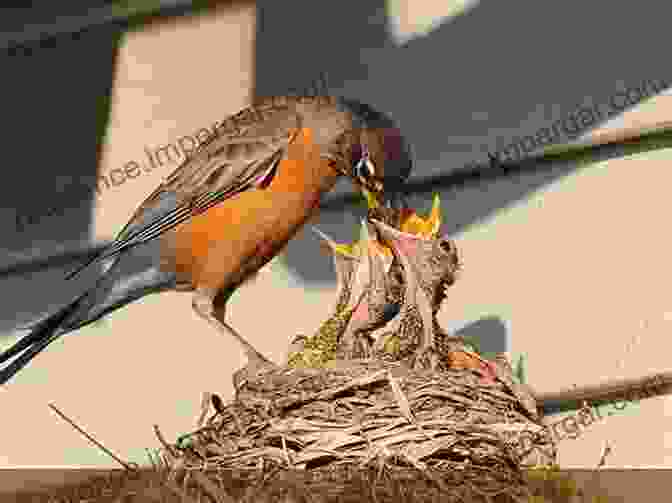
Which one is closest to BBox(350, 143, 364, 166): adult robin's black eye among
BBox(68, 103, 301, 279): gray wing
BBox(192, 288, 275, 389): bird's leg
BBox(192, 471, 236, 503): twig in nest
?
BBox(68, 103, 301, 279): gray wing

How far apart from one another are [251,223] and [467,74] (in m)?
0.92

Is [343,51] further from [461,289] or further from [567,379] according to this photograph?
[567,379]

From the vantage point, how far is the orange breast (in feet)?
10.2

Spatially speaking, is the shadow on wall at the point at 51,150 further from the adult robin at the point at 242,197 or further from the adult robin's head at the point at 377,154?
the adult robin's head at the point at 377,154

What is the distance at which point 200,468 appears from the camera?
2348mm

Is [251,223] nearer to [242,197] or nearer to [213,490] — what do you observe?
[242,197]

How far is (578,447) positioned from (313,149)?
1037 millimetres

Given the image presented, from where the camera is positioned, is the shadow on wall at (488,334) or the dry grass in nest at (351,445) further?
the shadow on wall at (488,334)

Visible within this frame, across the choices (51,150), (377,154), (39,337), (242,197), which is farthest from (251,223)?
(51,150)

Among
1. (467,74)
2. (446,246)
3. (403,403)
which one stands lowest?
(403,403)

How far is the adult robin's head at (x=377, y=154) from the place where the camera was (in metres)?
3.20

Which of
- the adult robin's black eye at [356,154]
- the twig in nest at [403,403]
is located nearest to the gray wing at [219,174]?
the adult robin's black eye at [356,154]

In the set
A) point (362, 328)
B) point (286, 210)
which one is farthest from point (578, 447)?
point (286, 210)

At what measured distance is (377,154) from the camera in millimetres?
3246
